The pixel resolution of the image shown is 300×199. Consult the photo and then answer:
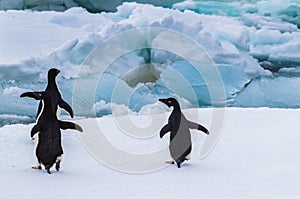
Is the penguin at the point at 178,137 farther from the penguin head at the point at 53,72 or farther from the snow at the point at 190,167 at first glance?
the penguin head at the point at 53,72

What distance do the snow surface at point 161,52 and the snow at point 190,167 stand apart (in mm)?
129

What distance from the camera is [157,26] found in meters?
3.11

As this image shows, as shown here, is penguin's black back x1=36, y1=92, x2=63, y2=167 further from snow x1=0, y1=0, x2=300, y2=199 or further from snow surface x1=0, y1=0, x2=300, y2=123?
snow surface x1=0, y1=0, x2=300, y2=123

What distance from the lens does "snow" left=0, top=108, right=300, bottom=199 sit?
2059 mm

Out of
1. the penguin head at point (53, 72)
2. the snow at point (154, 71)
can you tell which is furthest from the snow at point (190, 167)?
the penguin head at point (53, 72)

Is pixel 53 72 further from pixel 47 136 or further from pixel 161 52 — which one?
pixel 161 52

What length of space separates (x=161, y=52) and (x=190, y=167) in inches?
35.5

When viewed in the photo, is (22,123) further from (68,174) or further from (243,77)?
(243,77)

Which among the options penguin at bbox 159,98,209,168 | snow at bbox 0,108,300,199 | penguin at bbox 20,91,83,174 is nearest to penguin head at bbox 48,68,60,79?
penguin at bbox 20,91,83,174

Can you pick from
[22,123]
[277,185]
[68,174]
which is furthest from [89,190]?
[22,123]

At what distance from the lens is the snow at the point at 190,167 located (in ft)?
6.75

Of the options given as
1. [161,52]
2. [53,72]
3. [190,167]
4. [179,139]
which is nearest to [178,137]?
[179,139]

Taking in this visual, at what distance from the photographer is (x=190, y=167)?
2.40 meters

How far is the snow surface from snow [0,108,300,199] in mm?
129
